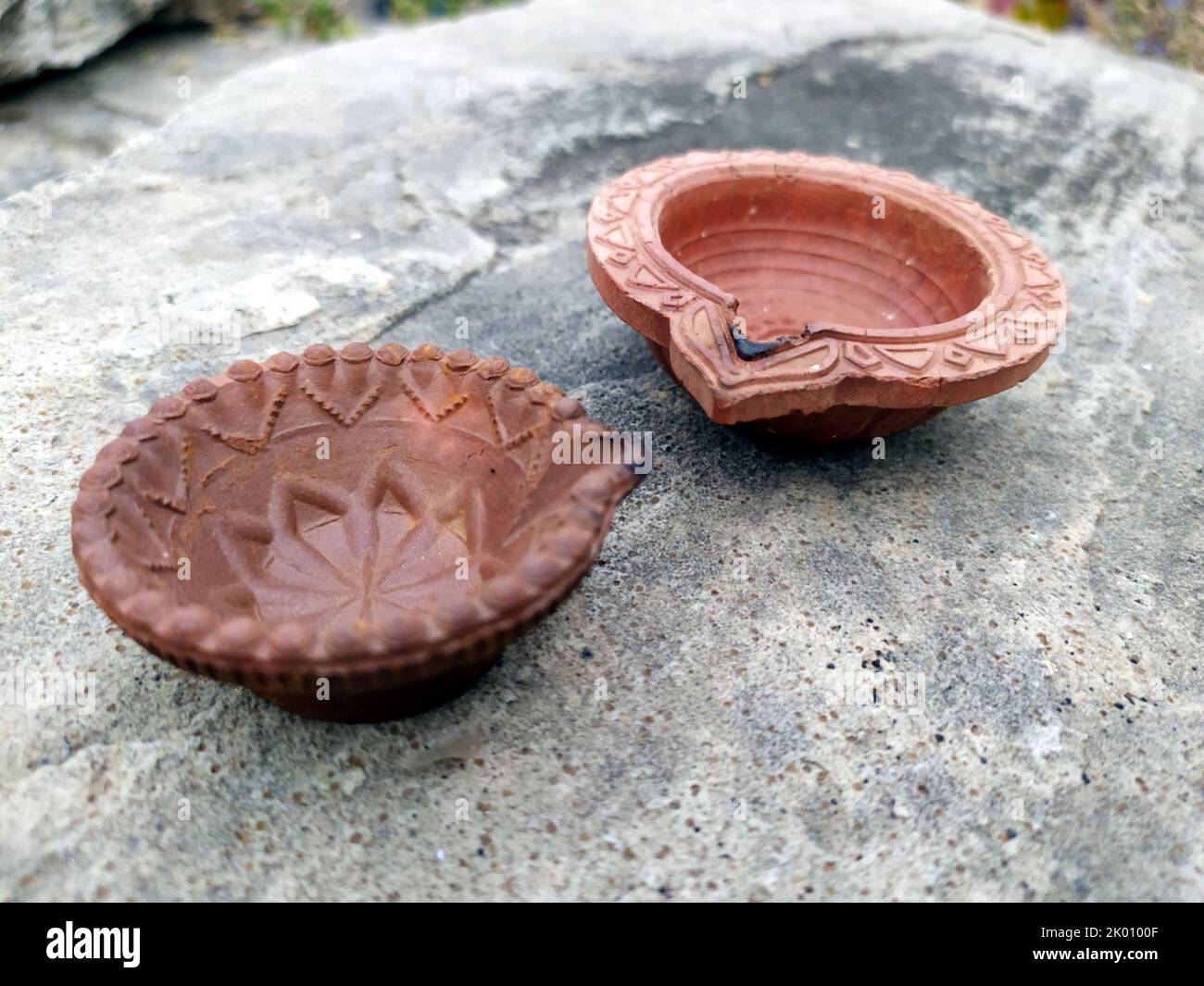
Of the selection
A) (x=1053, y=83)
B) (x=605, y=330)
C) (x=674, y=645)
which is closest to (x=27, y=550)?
(x=674, y=645)

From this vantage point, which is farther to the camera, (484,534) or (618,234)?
(618,234)

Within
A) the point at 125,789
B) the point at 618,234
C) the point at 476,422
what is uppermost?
the point at 618,234

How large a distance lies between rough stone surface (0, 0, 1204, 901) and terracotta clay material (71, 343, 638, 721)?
316mm

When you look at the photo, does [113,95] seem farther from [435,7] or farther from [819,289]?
[819,289]

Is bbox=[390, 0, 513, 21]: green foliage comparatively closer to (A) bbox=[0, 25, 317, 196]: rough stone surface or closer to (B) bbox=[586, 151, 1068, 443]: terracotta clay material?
(A) bbox=[0, 25, 317, 196]: rough stone surface

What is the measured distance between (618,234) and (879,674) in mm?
1471

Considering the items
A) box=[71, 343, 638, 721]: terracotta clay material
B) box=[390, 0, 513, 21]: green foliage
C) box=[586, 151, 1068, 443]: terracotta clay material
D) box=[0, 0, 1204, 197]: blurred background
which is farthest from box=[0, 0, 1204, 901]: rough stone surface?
box=[390, 0, 513, 21]: green foliage

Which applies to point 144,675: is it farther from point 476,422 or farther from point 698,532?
point 698,532

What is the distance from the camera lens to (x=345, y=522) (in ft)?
7.92

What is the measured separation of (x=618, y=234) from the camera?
9.45ft

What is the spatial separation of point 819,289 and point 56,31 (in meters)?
4.69

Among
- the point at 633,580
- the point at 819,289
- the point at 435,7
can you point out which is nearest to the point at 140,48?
the point at 435,7

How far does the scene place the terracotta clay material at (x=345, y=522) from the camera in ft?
5.83

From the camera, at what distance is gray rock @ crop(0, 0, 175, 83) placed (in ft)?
16.7
